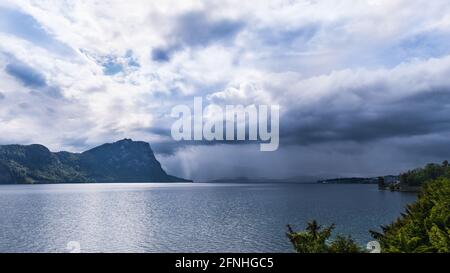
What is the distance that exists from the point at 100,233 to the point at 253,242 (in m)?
41.4

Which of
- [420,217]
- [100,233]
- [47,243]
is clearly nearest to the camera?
[420,217]

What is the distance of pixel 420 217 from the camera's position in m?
38.3

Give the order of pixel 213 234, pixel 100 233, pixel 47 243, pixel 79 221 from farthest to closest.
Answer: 1. pixel 79 221
2. pixel 100 233
3. pixel 213 234
4. pixel 47 243

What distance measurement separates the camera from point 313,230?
35.8m
